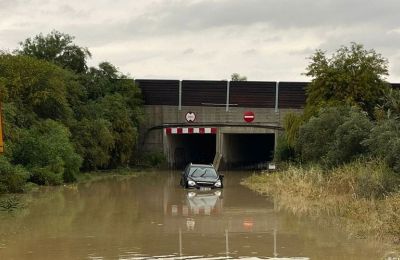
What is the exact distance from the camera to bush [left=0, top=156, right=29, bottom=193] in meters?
26.5

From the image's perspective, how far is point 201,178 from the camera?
29.8m

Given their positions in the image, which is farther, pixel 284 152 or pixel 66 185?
pixel 284 152

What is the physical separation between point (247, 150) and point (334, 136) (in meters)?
31.8

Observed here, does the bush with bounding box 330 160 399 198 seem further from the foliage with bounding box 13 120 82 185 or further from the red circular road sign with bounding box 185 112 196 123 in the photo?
the red circular road sign with bounding box 185 112 196 123

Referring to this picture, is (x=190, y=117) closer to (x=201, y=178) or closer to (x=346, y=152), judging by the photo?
(x=201, y=178)

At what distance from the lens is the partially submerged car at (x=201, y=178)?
29359 mm

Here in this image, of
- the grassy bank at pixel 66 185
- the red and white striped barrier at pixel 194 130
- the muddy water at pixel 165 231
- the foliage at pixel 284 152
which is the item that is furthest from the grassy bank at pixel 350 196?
the red and white striped barrier at pixel 194 130

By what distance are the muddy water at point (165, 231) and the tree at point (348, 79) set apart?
51.2ft

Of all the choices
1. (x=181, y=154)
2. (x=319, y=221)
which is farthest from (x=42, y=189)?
(x=181, y=154)

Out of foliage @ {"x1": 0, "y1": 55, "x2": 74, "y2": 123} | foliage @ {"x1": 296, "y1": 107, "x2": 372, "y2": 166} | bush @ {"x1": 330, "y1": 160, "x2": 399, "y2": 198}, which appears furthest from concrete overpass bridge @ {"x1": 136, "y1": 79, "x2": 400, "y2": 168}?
bush @ {"x1": 330, "y1": 160, "x2": 399, "y2": 198}

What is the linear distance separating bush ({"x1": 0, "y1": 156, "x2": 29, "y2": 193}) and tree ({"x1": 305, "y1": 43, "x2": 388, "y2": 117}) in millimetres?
18720

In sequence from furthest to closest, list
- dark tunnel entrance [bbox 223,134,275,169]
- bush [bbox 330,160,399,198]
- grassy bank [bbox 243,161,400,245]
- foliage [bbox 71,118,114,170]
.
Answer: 1. dark tunnel entrance [bbox 223,134,275,169]
2. foliage [bbox 71,118,114,170]
3. bush [bbox 330,160,399,198]
4. grassy bank [bbox 243,161,400,245]

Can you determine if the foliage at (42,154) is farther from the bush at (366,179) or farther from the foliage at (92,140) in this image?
the bush at (366,179)

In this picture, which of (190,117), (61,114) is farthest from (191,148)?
(61,114)
